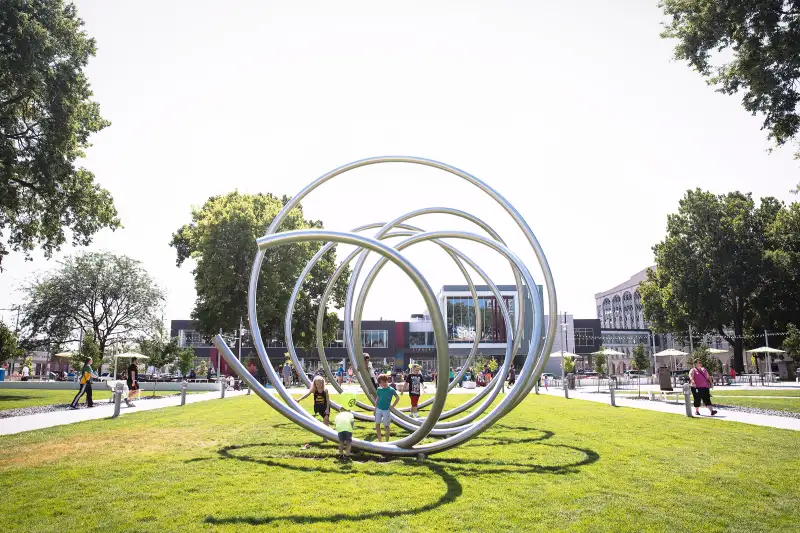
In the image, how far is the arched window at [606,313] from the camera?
5064 inches

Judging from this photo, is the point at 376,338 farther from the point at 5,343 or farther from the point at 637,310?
the point at 637,310

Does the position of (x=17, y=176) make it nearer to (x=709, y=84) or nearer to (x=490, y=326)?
(x=709, y=84)

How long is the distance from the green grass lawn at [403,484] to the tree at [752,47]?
1034 centimetres

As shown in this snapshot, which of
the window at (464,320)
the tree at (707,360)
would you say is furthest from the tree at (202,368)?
the tree at (707,360)

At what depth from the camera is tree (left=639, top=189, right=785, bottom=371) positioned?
50531 millimetres

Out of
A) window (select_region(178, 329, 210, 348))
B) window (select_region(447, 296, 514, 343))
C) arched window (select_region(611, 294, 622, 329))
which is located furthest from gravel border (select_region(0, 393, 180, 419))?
arched window (select_region(611, 294, 622, 329))

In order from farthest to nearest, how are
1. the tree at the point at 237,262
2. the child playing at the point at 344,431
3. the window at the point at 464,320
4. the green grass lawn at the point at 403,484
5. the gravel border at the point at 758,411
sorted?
the window at the point at 464,320, the tree at the point at 237,262, the gravel border at the point at 758,411, the child playing at the point at 344,431, the green grass lawn at the point at 403,484

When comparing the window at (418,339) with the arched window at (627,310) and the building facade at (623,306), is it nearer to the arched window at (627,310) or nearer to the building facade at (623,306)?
the building facade at (623,306)

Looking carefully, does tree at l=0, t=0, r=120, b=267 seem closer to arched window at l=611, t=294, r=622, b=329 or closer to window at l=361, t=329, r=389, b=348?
window at l=361, t=329, r=389, b=348

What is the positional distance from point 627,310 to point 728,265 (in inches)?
2876

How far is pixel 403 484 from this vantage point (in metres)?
7.75

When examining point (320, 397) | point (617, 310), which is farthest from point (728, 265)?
point (617, 310)

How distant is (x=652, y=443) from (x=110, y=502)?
9.44 m

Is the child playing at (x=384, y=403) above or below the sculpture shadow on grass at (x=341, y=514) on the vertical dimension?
above
